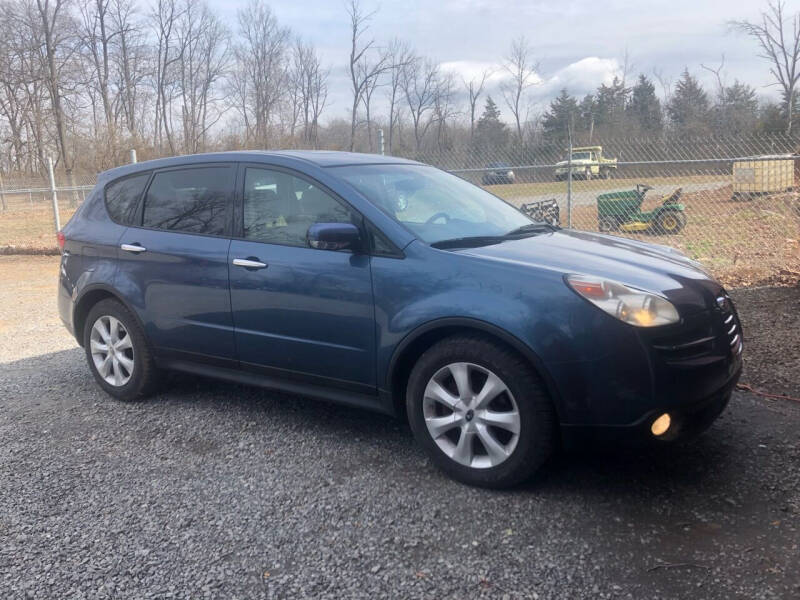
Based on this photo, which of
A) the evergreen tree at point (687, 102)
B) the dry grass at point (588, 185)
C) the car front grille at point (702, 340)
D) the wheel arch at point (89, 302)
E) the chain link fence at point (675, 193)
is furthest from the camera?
the evergreen tree at point (687, 102)

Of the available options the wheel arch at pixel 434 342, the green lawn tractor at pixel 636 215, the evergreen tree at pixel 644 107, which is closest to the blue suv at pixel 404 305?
the wheel arch at pixel 434 342

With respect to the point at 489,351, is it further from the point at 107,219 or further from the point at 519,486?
the point at 107,219

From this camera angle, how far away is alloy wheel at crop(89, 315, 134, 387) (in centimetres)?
480

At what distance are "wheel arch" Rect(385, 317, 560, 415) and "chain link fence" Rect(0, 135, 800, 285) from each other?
Answer: 530cm

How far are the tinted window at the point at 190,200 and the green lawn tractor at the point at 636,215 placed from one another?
27.3 ft

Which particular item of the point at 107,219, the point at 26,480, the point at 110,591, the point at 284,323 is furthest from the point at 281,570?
the point at 107,219

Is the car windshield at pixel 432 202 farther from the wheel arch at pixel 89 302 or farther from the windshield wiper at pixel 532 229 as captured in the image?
the wheel arch at pixel 89 302

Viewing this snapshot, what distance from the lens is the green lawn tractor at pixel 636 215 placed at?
11.5m

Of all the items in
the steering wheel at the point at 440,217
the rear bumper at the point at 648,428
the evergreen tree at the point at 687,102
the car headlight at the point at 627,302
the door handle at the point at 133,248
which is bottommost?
the rear bumper at the point at 648,428

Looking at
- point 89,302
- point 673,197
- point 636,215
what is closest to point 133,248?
point 89,302

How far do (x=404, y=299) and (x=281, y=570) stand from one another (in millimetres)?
1402

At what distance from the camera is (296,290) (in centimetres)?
383

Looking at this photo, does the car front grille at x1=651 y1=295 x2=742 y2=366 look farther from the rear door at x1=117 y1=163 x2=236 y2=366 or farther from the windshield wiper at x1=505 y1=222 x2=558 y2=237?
the rear door at x1=117 y1=163 x2=236 y2=366

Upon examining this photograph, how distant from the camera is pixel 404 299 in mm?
3455
